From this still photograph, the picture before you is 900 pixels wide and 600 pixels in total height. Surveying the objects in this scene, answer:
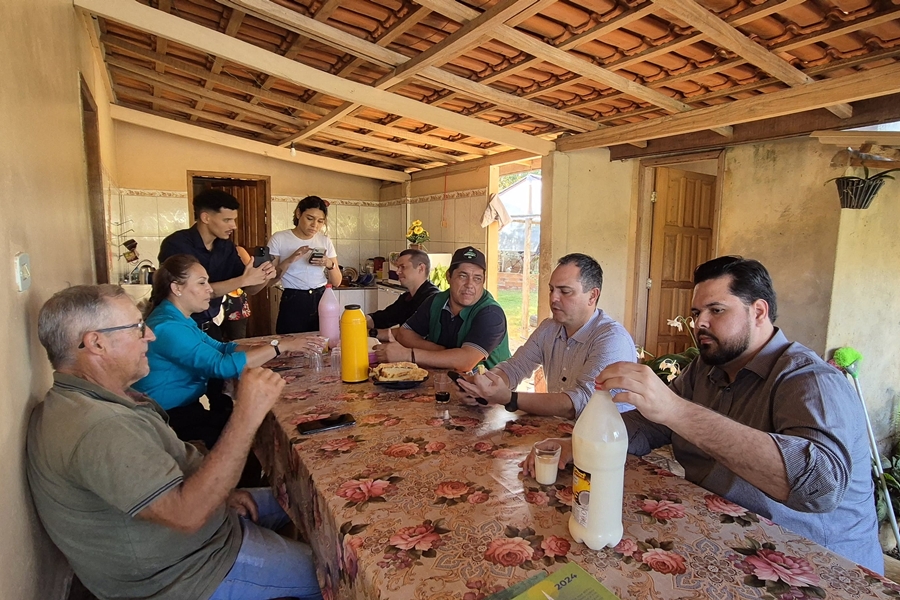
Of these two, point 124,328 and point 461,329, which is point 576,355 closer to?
point 461,329

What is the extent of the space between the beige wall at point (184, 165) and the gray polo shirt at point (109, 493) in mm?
5118

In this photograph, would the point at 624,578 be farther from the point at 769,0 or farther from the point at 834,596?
the point at 769,0

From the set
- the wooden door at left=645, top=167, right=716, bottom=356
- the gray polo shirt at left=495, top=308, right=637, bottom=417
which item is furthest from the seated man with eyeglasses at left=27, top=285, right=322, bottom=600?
the wooden door at left=645, top=167, right=716, bottom=356

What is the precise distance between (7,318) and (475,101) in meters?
3.34

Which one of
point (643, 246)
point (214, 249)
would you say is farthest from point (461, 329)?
point (643, 246)

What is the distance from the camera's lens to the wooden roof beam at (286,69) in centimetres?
261

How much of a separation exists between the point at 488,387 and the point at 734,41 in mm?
2046

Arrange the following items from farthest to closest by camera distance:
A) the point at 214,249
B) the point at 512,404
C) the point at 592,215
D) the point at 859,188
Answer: the point at 592,215 < the point at 214,249 < the point at 859,188 < the point at 512,404

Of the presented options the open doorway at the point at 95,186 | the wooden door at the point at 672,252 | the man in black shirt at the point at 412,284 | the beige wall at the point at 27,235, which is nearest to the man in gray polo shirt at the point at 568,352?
the man in black shirt at the point at 412,284

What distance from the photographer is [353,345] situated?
192 centimetres

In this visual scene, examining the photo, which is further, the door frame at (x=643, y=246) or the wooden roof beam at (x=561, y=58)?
the door frame at (x=643, y=246)

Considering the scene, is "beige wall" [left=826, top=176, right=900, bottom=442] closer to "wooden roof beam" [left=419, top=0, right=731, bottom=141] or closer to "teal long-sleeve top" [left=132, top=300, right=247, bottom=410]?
"wooden roof beam" [left=419, top=0, right=731, bottom=141]

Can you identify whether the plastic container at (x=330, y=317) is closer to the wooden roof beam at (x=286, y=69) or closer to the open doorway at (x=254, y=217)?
the wooden roof beam at (x=286, y=69)

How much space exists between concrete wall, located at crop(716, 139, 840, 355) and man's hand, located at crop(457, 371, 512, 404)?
2.83m
